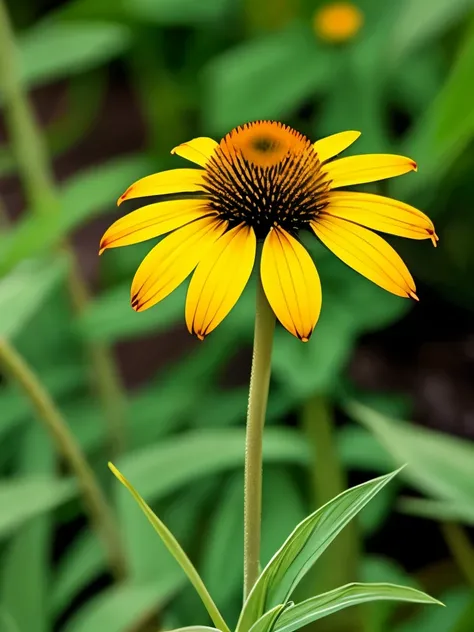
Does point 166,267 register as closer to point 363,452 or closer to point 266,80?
point 363,452

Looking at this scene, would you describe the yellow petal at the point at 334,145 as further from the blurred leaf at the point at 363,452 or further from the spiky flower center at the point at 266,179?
the blurred leaf at the point at 363,452

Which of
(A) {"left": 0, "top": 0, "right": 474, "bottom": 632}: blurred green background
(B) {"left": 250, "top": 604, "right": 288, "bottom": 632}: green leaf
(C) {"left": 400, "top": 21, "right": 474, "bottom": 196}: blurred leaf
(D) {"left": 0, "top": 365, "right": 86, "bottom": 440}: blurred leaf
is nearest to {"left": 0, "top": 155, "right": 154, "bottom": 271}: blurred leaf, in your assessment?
(A) {"left": 0, "top": 0, "right": 474, "bottom": 632}: blurred green background

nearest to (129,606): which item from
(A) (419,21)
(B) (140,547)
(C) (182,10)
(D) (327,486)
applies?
(B) (140,547)

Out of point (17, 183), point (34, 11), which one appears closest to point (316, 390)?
point (17, 183)

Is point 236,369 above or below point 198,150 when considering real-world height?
below

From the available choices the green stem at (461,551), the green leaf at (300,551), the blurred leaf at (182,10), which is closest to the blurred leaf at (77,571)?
the green stem at (461,551)

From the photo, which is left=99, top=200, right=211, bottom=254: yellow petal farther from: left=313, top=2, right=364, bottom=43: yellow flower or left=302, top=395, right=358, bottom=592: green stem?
left=313, top=2, right=364, bottom=43: yellow flower
